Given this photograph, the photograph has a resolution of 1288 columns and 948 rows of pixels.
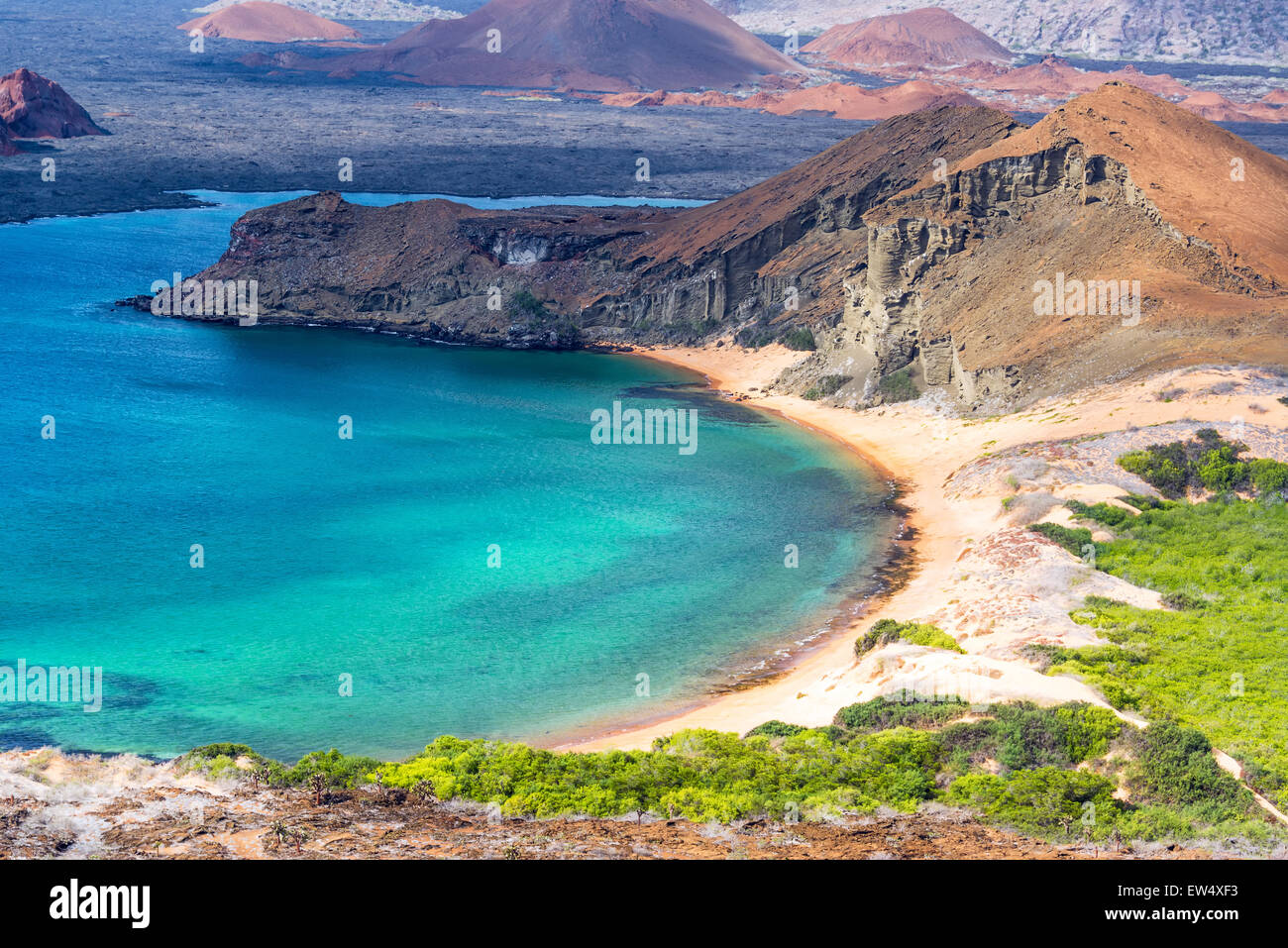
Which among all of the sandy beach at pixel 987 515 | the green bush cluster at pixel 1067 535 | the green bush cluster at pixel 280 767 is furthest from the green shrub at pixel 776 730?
the green bush cluster at pixel 1067 535

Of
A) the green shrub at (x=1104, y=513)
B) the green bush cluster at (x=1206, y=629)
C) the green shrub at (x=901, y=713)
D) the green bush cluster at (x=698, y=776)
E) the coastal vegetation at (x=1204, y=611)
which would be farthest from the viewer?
the green shrub at (x=1104, y=513)

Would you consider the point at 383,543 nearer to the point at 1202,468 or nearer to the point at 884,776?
the point at 884,776

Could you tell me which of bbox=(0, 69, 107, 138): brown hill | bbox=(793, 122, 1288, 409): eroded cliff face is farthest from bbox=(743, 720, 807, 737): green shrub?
bbox=(0, 69, 107, 138): brown hill

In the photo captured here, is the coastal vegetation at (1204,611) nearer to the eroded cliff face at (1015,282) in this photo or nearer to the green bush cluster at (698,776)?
the green bush cluster at (698,776)

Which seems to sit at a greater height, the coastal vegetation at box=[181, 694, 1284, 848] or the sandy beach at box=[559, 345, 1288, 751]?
the sandy beach at box=[559, 345, 1288, 751]

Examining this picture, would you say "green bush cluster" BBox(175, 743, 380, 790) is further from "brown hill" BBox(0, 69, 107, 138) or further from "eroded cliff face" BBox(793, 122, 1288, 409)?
"brown hill" BBox(0, 69, 107, 138)

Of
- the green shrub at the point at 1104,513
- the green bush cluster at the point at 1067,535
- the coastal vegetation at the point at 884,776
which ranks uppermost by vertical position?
the green shrub at the point at 1104,513
